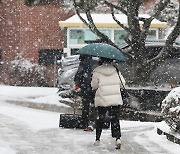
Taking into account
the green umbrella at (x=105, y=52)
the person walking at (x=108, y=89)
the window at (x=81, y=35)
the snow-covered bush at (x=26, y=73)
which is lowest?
the snow-covered bush at (x=26, y=73)

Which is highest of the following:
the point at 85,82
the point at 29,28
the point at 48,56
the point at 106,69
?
the point at 106,69

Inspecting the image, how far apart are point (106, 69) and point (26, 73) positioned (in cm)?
1630

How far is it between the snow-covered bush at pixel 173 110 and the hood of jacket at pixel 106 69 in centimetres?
130

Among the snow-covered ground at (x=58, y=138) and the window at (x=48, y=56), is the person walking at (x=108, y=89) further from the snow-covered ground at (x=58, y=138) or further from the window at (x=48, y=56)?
the window at (x=48, y=56)

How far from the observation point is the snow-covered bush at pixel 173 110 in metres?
8.58

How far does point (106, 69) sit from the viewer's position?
8.25 m

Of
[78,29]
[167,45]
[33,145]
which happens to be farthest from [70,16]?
[33,145]

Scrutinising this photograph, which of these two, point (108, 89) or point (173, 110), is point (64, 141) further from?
point (173, 110)

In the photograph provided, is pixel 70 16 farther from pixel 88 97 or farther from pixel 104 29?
pixel 88 97

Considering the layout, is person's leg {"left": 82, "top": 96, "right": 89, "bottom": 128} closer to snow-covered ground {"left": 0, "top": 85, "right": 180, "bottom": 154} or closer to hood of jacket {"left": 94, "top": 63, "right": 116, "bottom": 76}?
snow-covered ground {"left": 0, "top": 85, "right": 180, "bottom": 154}

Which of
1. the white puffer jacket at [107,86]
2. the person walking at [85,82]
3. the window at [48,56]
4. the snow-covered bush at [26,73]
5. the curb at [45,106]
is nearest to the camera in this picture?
the white puffer jacket at [107,86]

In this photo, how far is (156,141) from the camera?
9.06 meters

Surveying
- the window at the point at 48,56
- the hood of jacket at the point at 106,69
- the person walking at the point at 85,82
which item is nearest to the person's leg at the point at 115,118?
the hood of jacket at the point at 106,69

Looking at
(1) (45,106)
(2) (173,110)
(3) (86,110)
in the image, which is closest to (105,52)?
(2) (173,110)
